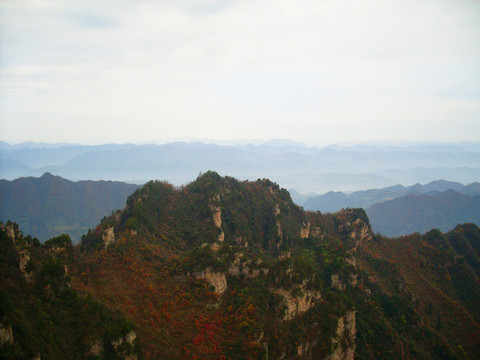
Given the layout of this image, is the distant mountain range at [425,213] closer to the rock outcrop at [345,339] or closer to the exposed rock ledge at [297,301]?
the rock outcrop at [345,339]

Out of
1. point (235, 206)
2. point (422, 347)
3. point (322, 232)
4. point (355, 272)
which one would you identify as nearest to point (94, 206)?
point (235, 206)

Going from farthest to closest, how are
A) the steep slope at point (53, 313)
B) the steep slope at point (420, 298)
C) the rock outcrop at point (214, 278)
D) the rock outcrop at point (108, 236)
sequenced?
the steep slope at point (420, 298) → the rock outcrop at point (108, 236) → the rock outcrop at point (214, 278) → the steep slope at point (53, 313)

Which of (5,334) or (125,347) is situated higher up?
(5,334)

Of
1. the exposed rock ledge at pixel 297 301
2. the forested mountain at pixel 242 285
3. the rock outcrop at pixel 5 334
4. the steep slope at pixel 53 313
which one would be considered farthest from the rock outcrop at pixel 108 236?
the exposed rock ledge at pixel 297 301

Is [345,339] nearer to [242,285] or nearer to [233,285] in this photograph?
[242,285]

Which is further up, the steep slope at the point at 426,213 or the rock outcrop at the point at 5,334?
the rock outcrop at the point at 5,334

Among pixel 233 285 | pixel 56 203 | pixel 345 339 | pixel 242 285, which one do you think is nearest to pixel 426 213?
pixel 345 339
